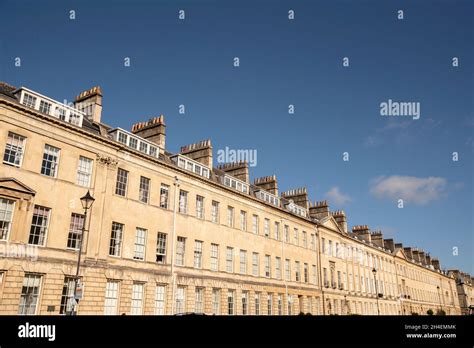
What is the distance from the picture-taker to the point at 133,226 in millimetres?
29797

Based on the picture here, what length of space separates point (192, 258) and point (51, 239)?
500 inches

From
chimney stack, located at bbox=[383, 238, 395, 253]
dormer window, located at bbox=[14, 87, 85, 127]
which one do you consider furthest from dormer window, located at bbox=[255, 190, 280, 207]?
chimney stack, located at bbox=[383, 238, 395, 253]

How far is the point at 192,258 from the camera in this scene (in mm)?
34125

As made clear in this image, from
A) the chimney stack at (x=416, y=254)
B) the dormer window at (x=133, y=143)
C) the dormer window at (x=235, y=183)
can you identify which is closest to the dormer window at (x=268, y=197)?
the dormer window at (x=235, y=183)

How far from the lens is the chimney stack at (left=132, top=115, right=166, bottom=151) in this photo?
117ft

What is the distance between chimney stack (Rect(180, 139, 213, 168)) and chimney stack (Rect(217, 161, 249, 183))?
6.58m

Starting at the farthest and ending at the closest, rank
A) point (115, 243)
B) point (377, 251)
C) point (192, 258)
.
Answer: point (377, 251) < point (192, 258) < point (115, 243)

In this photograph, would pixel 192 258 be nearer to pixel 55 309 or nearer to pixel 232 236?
pixel 232 236

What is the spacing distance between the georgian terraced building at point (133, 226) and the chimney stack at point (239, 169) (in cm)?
26

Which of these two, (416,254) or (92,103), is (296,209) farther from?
(416,254)

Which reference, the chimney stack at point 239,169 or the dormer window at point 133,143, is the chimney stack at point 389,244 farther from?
the dormer window at point 133,143

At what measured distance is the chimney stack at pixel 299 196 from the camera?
58.7 metres

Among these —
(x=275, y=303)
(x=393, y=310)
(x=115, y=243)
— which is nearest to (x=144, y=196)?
(x=115, y=243)

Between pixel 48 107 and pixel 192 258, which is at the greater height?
pixel 48 107
